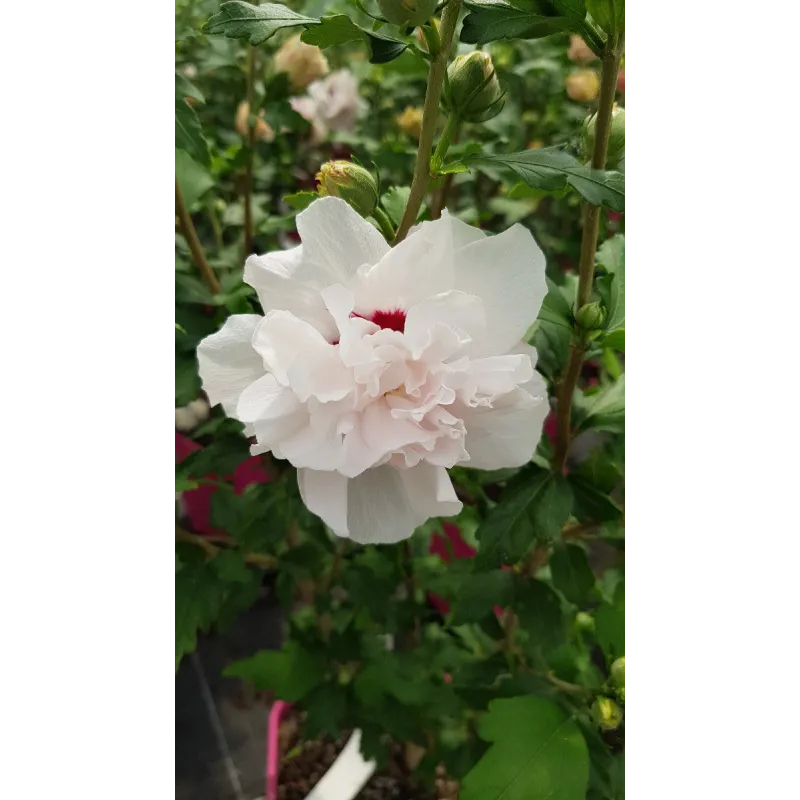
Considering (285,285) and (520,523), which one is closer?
(285,285)

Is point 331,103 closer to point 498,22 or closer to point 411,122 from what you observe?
point 411,122

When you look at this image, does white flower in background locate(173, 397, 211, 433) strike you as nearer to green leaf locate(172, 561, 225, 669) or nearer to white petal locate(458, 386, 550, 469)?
green leaf locate(172, 561, 225, 669)

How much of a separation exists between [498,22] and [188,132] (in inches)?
12.5

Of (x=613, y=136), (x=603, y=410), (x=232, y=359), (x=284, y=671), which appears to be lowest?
(x=284, y=671)

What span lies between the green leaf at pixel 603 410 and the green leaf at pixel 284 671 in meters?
0.43

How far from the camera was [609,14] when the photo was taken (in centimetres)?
39

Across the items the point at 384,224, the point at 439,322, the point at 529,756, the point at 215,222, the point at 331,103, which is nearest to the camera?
the point at 439,322

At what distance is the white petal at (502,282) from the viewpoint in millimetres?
362

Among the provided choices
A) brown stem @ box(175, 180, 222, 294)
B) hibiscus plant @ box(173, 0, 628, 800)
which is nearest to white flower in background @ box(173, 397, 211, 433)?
hibiscus plant @ box(173, 0, 628, 800)

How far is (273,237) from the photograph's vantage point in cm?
97

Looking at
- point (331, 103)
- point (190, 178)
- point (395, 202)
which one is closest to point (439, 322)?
point (395, 202)

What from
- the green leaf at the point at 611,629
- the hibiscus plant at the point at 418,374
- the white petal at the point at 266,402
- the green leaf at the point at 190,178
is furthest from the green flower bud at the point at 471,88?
the green leaf at the point at 611,629

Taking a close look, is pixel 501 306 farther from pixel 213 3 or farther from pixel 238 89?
pixel 238 89

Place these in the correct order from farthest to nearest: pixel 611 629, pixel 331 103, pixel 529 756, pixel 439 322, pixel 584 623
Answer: pixel 331 103, pixel 584 623, pixel 611 629, pixel 529 756, pixel 439 322
